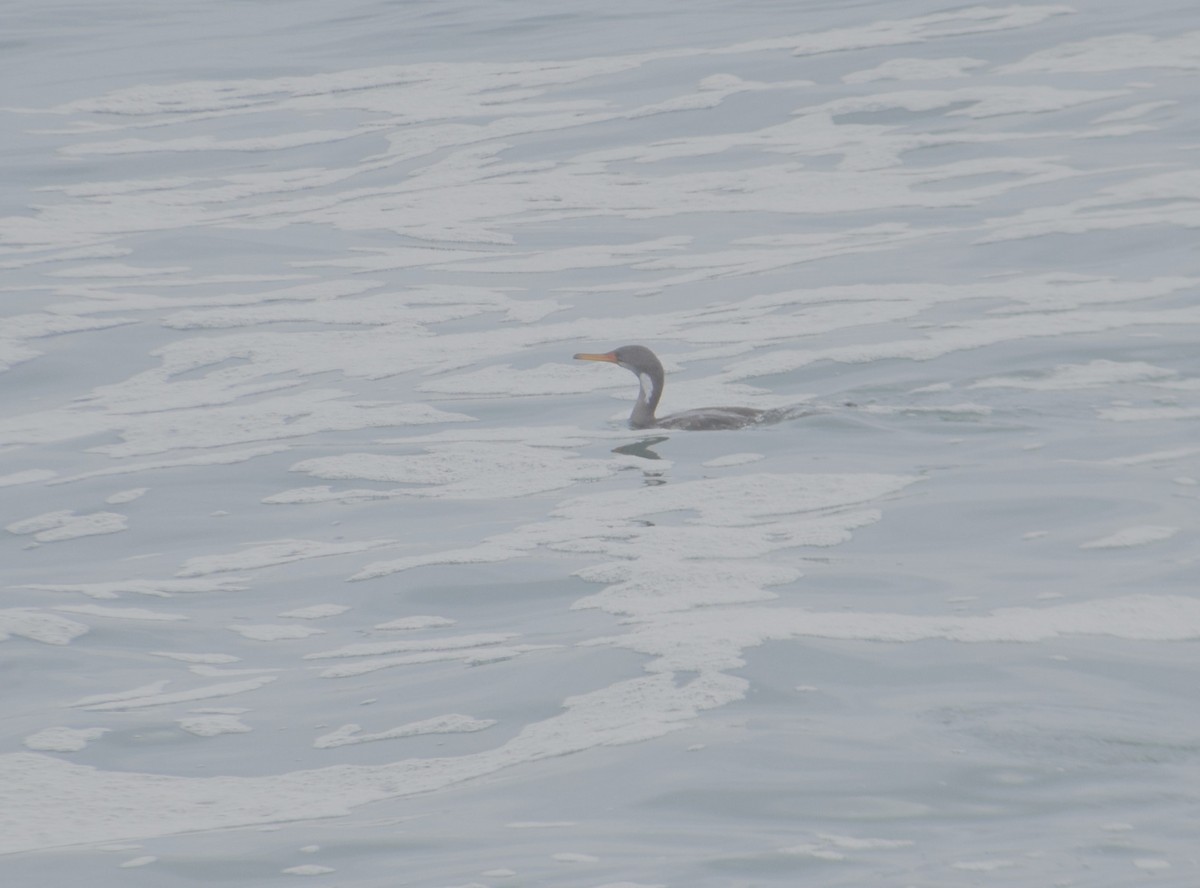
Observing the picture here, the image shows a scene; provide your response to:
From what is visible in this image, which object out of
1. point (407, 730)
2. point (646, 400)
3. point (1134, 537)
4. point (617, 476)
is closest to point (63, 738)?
point (407, 730)

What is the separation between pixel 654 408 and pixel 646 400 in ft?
0.32

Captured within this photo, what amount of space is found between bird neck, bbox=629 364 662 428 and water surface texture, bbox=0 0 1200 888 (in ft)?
0.52

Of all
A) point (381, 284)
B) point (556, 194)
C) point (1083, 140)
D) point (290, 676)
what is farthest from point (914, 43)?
point (290, 676)

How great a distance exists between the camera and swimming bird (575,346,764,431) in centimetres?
1064

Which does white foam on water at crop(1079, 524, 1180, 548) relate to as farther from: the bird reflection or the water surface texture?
the bird reflection

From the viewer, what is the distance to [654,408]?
449 inches

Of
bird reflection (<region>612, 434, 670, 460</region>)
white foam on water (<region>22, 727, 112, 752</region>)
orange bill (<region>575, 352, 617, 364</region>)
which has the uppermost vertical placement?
orange bill (<region>575, 352, 617, 364</region>)

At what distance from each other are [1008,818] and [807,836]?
54 centimetres

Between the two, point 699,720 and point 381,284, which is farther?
point 381,284

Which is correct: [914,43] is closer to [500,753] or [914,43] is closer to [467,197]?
[467,197]

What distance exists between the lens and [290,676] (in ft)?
22.5

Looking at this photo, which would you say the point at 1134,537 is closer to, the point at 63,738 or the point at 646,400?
the point at 646,400

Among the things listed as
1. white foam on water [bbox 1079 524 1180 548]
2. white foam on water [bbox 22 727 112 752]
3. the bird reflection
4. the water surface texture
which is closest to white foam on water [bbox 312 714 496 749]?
the water surface texture

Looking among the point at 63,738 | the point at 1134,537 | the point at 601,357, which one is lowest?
the point at 63,738
